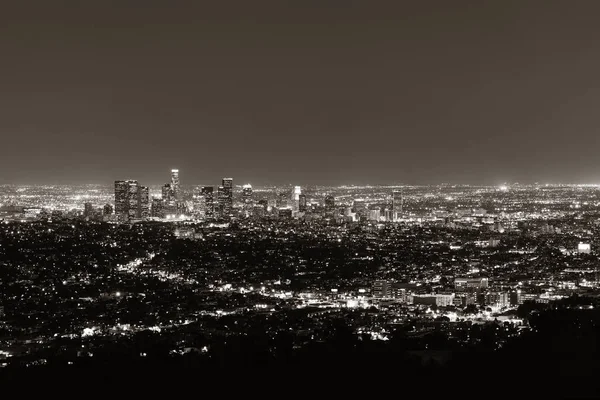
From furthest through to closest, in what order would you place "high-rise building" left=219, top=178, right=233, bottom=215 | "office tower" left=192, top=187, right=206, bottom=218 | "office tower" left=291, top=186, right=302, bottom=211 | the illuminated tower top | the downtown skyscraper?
the illuminated tower top, "office tower" left=291, top=186, right=302, bottom=211, the downtown skyscraper, "high-rise building" left=219, top=178, right=233, bottom=215, "office tower" left=192, top=187, right=206, bottom=218

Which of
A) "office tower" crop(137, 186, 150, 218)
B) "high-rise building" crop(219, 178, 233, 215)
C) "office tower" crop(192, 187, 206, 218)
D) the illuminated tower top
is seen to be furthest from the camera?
the illuminated tower top

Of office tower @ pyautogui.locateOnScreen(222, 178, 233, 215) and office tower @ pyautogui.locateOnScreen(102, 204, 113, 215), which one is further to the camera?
office tower @ pyautogui.locateOnScreen(222, 178, 233, 215)

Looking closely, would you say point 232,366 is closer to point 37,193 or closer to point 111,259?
point 111,259

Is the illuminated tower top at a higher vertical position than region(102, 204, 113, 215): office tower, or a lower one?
higher

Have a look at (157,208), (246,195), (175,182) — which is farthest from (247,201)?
(157,208)

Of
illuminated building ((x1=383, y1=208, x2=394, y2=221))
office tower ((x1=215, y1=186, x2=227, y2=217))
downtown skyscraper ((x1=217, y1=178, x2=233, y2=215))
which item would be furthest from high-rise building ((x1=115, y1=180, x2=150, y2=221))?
illuminated building ((x1=383, y1=208, x2=394, y2=221))

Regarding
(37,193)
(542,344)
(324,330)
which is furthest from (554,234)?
(37,193)

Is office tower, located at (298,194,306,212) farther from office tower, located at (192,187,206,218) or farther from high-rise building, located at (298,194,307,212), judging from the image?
office tower, located at (192,187,206,218)

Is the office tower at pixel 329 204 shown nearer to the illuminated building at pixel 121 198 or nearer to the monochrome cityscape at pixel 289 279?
the monochrome cityscape at pixel 289 279
